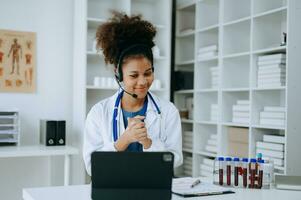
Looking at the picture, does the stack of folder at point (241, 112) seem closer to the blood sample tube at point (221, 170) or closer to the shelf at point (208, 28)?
the shelf at point (208, 28)

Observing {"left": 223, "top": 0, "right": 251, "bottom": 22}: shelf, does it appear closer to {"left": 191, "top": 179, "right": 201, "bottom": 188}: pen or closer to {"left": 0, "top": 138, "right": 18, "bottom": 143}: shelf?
{"left": 0, "top": 138, "right": 18, "bottom": 143}: shelf

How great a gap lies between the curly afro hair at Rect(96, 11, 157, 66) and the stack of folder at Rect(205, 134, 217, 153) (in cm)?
225

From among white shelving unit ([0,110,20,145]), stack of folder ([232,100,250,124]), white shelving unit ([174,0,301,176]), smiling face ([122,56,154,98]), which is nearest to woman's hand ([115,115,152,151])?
smiling face ([122,56,154,98])

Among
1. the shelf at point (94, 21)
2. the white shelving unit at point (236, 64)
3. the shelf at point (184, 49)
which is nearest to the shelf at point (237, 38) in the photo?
the white shelving unit at point (236, 64)

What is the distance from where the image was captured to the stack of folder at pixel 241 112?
3.77 m

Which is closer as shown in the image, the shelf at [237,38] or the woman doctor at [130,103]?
the woman doctor at [130,103]

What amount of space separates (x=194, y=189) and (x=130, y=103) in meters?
0.56

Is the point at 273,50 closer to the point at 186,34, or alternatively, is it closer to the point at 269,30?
the point at 269,30

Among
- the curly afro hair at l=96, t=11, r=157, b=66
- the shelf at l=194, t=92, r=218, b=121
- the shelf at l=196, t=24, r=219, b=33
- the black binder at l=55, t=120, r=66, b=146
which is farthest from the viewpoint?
the shelf at l=194, t=92, r=218, b=121

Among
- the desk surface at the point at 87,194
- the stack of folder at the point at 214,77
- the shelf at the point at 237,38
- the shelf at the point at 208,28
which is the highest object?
the shelf at the point at 208,28

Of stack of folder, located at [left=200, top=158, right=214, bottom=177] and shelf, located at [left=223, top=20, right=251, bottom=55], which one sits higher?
shelf, located at [left=223, top=20, right=251, bottom=55]

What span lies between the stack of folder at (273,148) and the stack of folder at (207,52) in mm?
1052

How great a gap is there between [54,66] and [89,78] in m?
0.36

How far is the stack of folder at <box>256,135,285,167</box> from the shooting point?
336 centimetres
